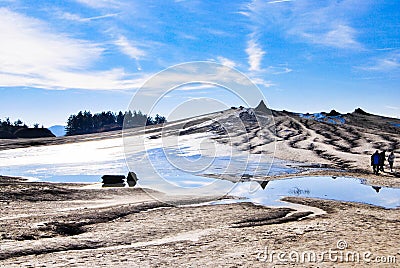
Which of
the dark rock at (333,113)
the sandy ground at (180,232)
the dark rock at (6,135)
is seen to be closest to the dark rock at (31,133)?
the dark rock at (6,135)

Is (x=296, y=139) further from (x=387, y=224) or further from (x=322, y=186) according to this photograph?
(x=387, y=224)

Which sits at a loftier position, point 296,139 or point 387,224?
point 296,139

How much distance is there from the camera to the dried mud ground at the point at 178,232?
10562mm

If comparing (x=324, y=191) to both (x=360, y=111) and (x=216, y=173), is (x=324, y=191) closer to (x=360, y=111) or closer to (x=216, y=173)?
(x=216, y=173)

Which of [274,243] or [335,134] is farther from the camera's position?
[335,134]

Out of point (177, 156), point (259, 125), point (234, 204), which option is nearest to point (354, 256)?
point (234, 204)

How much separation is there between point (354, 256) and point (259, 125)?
68880mm

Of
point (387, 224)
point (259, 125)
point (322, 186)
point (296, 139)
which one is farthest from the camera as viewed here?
point (259, 125)

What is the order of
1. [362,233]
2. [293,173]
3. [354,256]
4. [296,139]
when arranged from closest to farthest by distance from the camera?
[354,256] < [362,233] < [293,173] < [296,139]

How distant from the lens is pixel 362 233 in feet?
44.3

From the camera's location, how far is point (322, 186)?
2698cm

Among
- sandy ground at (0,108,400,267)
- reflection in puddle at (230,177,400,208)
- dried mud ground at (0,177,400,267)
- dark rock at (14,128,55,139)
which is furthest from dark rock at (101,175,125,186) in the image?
dark rock at (14,128,55,139)

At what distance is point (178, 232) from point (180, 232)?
7 cm

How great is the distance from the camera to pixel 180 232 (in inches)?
546
